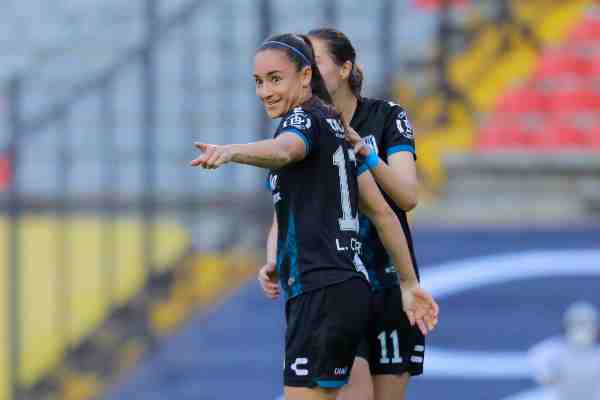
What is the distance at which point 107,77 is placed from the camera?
A: 31.1 ft

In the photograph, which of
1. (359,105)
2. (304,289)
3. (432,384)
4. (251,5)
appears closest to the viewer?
(304,289)

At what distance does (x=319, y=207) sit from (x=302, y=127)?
256mm

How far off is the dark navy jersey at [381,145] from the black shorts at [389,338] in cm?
6

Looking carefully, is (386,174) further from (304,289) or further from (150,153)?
(150,153)

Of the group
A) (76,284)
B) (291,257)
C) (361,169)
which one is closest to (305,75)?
(361,169)

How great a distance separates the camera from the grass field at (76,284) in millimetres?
9523

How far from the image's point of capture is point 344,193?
4.16 metres

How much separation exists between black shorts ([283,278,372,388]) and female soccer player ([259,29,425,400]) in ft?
0.95

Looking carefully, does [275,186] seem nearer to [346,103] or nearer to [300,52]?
[300,52]

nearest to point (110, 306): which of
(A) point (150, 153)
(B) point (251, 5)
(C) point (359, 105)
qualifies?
(A) point (150, 153)

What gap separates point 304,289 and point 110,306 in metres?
5.64

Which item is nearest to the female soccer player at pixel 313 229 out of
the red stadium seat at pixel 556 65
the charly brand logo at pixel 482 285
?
the charly brand logo at pixel 482 285

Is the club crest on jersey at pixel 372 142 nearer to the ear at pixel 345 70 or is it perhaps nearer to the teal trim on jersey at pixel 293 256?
the ear at pixel 345 70

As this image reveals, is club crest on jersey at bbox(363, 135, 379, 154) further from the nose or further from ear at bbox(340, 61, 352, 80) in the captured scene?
the nose
